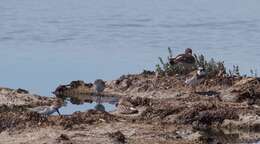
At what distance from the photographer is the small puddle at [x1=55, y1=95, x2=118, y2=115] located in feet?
56.0

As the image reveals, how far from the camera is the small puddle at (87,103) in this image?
17062mm

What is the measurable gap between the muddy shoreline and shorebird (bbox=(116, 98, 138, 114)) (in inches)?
3.9

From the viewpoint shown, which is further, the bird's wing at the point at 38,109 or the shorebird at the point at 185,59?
the shorebird at the point at 185,59

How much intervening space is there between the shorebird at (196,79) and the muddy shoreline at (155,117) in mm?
116

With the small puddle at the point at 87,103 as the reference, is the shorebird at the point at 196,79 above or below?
above

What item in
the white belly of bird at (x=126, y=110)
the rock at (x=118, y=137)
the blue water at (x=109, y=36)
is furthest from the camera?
the blue water at (x=109, y=36)

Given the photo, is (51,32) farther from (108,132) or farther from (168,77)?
(108,132)

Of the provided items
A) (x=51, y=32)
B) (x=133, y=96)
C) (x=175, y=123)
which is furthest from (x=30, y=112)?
(x=51, y=32)

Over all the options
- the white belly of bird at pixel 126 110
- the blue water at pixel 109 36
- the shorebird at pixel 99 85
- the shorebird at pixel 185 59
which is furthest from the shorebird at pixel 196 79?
the blue water at pixel 109 36

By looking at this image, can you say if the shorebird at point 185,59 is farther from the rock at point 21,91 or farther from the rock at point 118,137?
the rock at point 118,137

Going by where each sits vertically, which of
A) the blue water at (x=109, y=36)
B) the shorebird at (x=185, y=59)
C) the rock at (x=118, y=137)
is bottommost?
the rock at (x=118, y=137)

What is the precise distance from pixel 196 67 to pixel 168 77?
97 centimetres

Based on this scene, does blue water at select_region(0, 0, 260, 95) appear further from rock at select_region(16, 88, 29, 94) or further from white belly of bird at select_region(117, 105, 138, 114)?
white belly of bird at select_region(117, 105, 138, 114)

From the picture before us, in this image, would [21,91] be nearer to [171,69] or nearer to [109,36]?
[171,69]
